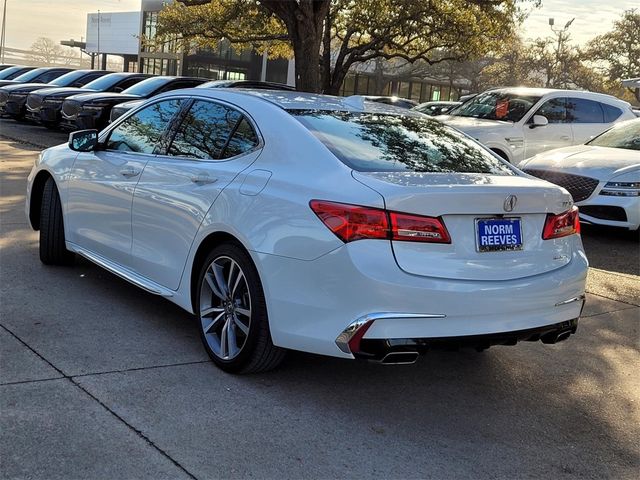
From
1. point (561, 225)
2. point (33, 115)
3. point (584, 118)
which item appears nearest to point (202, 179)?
point (561, 225)

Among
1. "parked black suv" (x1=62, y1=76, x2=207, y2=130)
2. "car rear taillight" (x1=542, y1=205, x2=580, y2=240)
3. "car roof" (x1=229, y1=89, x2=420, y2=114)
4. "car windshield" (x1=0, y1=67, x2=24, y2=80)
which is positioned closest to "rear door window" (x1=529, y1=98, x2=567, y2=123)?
"parked black suv" (x1=62, y1=76, x2=207, y2=130)

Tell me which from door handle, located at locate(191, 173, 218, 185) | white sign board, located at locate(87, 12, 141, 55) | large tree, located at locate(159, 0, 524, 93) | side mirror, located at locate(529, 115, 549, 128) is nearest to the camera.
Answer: door handle, located at locate(191, 173, 218, 185)

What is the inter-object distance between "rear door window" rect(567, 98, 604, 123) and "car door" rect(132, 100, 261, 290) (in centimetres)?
940

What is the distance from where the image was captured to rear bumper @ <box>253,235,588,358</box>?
3.38 metres

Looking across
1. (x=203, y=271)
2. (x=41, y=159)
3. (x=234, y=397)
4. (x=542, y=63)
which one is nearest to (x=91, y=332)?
(x=203, y=271)

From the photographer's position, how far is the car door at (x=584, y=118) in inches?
491

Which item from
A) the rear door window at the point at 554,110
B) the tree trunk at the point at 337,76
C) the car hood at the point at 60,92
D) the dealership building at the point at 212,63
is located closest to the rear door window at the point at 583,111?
the rear door window at the point at 554,110

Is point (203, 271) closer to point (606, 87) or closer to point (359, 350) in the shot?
point (359, 350)

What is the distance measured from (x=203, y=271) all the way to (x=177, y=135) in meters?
1.08

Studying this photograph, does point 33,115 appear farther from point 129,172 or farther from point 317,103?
point 317,103

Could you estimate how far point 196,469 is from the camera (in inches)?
119

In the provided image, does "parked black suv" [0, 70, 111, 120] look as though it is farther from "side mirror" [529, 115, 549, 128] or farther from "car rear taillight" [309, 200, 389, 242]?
"car rear taillight" [309, 200, 389, 242]

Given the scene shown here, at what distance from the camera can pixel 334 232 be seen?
3.46m

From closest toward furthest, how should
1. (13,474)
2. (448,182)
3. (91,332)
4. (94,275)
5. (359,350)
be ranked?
1. (13,474)
2. (359,350)
3. (448,182)
4. (91,332)
5. (94,275)
